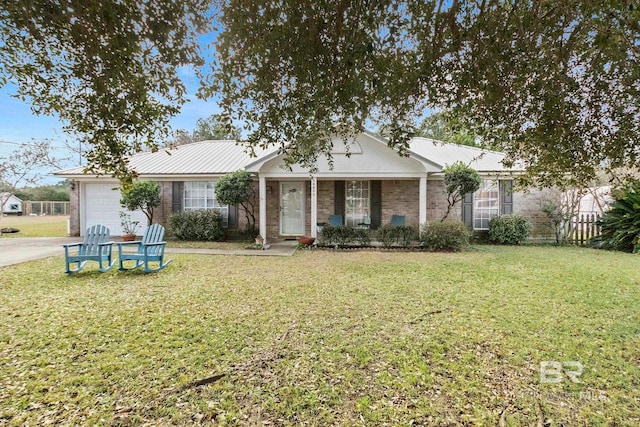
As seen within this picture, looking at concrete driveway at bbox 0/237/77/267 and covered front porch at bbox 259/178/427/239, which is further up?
covered front porch at bbox 259/178/427/239

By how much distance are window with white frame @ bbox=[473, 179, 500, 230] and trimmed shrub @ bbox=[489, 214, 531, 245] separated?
2.14ft

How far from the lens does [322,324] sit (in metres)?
4.71

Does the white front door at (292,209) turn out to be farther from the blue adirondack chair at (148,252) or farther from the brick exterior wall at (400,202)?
the blue adirondack chair at (148,252)

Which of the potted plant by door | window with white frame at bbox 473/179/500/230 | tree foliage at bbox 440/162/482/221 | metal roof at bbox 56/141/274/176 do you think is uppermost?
metal roof at bbox 56/141/274/176

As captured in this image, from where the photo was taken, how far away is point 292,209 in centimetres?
1441

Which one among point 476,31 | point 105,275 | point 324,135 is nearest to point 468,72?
point 476,31

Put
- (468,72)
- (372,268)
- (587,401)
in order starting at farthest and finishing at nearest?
(372,268), (468,72), (587,401)

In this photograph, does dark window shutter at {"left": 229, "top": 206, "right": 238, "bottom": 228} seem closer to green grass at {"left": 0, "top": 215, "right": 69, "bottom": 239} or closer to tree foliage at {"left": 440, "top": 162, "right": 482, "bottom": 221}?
green grass at {"left": 0, "top": 215, "right": 69, "bottom": 239}

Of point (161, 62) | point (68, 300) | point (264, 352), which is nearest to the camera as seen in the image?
point (161, 62)

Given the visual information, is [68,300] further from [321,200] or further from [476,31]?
[321,200]

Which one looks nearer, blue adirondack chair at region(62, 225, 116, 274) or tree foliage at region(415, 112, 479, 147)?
tree foliage at region(415, 112, 479, 147)

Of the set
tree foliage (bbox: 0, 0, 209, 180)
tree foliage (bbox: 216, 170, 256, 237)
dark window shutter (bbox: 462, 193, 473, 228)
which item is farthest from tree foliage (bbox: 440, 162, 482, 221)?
tree foliage (bbox: 0, 0, 209, 180)

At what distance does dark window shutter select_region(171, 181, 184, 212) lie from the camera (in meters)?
14.4

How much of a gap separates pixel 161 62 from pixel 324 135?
2.18 m
